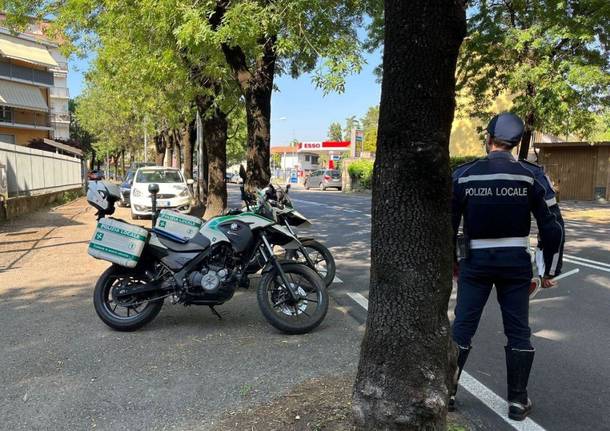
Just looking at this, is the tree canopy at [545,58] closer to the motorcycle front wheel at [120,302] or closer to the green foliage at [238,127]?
the green foliage at [238,127]

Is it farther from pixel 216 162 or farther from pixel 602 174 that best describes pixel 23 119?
pixel 602 174

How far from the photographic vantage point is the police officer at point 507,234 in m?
3.12

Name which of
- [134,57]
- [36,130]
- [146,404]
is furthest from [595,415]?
[36,130]

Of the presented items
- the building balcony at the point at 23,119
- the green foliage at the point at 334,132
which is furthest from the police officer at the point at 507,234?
the green foliage at the point at 334,132

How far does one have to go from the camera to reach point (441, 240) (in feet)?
8.70

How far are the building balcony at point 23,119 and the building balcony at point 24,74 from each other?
219 centimetres

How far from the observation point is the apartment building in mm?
33938

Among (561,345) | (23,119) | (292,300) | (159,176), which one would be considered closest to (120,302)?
(292,300)

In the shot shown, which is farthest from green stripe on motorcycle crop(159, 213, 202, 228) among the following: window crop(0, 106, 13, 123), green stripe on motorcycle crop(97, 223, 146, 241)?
window crop(0, 106, 13, 123)

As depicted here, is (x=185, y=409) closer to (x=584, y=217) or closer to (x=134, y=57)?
(x=134, y=57)

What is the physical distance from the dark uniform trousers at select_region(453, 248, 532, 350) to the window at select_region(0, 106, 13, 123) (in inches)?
1522

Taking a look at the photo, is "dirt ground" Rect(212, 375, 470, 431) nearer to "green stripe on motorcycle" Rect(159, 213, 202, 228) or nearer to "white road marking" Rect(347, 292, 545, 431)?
"white road marking" Rect(347, 292, 545, 431)

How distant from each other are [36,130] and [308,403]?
1589 inches

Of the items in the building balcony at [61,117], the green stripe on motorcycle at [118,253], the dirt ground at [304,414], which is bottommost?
the dirt ground at [304,414]
